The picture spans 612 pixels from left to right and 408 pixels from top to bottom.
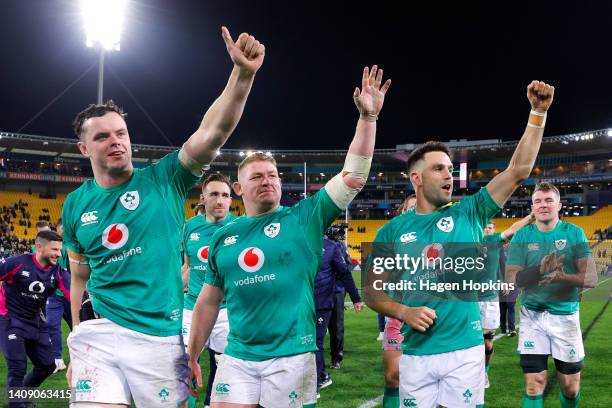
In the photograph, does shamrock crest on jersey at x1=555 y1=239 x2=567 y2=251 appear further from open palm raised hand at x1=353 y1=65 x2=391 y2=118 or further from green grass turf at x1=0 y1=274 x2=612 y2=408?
open palm raised hand at x1=353 y1=65 x2=391 y2=118

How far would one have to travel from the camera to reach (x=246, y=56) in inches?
112

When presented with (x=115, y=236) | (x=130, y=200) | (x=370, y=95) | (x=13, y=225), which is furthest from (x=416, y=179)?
(x=13, y=225)

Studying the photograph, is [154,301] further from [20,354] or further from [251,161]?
[20,354]

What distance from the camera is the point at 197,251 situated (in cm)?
652

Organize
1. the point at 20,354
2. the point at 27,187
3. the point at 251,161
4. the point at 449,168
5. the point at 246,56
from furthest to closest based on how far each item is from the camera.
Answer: the point at 27,187
the point at 20,354
the point at 449,168
the point at 251,161
the point at 246,56

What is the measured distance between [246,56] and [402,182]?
64974 mm

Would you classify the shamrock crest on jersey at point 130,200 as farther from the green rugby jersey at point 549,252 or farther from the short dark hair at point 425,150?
the green rugby jersey at point 549,252

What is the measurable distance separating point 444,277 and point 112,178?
2248 mm

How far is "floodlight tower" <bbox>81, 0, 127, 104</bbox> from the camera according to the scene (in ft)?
49.0

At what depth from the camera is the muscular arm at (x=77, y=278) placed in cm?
348

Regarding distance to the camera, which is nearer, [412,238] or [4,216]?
[412,238]

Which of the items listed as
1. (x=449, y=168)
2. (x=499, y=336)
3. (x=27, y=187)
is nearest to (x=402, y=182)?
(x=27, y=187)

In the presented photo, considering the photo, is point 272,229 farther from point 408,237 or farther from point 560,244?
point 560,244

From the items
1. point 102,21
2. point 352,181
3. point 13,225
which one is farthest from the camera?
point 13,225
